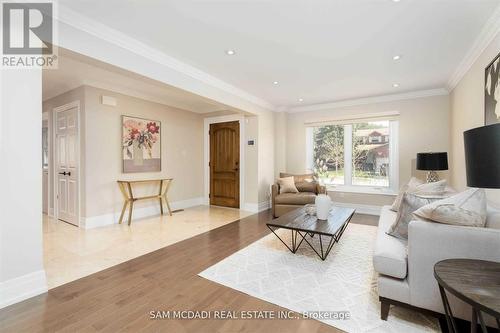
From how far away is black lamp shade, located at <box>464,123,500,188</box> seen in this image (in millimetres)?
1016

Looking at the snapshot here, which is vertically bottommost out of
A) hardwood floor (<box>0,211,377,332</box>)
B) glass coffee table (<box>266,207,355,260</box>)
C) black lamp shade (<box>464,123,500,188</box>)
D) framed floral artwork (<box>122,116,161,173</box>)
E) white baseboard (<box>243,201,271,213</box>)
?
hardwood floor (<box>0,211,377,332</box>)

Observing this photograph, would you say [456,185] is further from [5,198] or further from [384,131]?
[5,198]

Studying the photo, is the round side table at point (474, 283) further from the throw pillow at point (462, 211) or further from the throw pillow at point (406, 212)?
the throw pillow at point (406, 212)

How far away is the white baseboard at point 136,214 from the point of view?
13.0 ft

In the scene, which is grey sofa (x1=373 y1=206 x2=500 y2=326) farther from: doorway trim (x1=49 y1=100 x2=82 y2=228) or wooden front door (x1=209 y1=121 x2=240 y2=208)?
doorway trim (x1=49 y1=100 x2=82 y2=228)

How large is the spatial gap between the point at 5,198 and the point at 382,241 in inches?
125

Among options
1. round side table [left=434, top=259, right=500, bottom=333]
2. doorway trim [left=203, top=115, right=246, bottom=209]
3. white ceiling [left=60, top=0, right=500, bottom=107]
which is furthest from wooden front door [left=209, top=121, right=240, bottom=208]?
round side table [left=434, top=259, right=500, bottom=333]

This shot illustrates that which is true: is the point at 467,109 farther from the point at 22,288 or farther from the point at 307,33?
the point at 22,288

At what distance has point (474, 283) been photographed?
1129 millimetres

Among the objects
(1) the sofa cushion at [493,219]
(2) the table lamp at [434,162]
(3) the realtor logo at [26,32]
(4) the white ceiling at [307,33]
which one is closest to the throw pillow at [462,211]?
(1) the sofa cushion at [493,219]

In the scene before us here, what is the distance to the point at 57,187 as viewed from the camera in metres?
4.55

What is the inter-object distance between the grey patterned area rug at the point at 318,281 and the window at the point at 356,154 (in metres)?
2.29

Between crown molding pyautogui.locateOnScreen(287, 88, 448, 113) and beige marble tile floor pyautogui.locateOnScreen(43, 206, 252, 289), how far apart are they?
9.74 feet

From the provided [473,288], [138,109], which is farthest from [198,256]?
[138,109]
